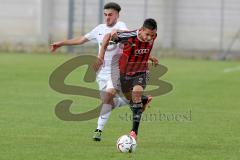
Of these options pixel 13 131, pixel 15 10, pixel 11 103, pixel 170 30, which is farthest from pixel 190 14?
pixel 13 131

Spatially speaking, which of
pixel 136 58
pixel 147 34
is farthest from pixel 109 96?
pixel 147 34

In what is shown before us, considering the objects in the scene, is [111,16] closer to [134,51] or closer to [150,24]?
[134,51]

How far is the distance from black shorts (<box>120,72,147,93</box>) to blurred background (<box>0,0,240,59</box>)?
35.1 m

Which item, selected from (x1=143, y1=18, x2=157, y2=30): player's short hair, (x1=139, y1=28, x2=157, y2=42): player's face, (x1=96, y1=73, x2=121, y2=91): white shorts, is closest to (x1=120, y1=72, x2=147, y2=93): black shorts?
(x1=96, y1=73, x2=121, y2=91): white shorts

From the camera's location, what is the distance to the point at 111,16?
43.5ft

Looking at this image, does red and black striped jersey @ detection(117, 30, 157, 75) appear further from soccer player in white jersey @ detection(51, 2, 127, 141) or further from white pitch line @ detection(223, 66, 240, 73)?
white pitch line @ detection(223, 66, 240, 73)

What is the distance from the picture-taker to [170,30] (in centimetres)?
4978

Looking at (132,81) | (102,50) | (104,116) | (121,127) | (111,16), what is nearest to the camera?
(102,50)

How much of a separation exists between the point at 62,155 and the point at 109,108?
7.67 ft

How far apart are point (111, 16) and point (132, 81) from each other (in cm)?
120

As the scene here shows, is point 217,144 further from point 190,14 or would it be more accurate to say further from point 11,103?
point 190,14

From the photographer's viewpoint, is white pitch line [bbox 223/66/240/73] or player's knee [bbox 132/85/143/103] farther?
white pitch line [bbox 223/66/240/73]

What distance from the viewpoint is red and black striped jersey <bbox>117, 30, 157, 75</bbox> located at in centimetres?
1247

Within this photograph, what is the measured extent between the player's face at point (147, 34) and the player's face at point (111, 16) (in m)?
0.97
